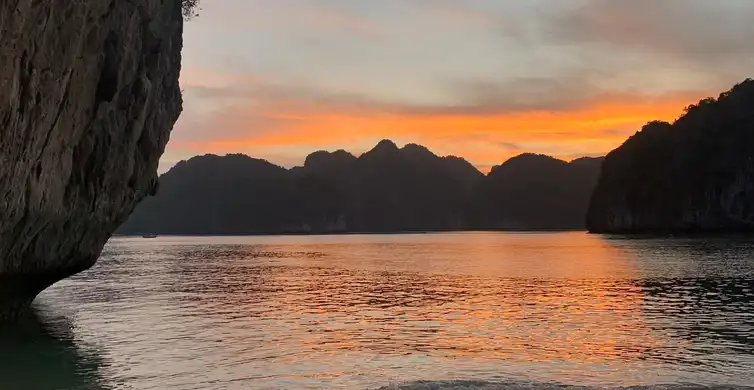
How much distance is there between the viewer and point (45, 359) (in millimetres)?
19422

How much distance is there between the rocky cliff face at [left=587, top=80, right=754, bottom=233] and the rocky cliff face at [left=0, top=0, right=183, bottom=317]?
13253 centimetres

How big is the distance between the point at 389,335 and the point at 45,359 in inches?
447

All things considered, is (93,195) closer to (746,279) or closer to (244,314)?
(244,314)

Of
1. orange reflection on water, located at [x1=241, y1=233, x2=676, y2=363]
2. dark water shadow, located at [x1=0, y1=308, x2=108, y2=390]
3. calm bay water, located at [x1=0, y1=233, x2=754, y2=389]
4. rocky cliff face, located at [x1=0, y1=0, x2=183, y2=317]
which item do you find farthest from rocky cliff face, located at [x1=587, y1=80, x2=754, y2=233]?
dark water shadow, located at [x1=0, y1=308, x2=108, y2=390]

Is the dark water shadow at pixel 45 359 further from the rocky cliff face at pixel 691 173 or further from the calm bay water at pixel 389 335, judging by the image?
the rocky cliff face at pixel 691 173

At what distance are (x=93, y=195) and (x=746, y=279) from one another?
134 feet

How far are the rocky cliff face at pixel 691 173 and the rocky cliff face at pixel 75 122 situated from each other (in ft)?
435

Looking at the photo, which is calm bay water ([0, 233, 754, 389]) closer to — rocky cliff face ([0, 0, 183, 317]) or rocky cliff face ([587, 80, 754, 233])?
rocky cliff face ([0, 0, 183, 317])

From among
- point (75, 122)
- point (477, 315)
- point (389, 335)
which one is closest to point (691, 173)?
point (477, 315)

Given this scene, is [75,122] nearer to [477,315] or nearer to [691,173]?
[477,315]

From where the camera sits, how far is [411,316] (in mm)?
28812

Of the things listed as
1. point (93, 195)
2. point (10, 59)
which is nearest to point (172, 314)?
point (93, 195)

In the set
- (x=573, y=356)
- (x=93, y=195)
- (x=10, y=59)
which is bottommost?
(x=573, y=356)

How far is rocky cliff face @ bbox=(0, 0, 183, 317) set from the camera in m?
15.1
